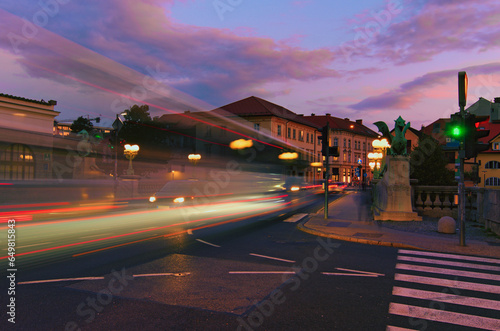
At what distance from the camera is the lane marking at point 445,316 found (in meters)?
4.65

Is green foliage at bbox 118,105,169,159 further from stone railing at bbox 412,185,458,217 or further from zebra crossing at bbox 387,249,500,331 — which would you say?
zebra crossing at bbox 387,249,500,331

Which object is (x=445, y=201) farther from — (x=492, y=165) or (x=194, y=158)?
(x=492, y=165)

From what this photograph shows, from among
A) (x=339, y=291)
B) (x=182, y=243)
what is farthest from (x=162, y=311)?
(x=182, y=243)

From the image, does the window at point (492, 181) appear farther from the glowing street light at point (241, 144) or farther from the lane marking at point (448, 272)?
the lane marking at point (448, 272)

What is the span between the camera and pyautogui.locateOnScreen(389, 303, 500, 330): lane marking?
183 inches

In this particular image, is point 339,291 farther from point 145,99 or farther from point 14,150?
point 145,99

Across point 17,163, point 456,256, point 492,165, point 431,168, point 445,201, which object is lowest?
point 456,256

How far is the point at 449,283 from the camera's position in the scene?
656 centimetres

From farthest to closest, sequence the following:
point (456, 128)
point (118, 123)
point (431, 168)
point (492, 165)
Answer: point (492, 165) → point (431, 168) → point (118, 123) → point (456, 128)

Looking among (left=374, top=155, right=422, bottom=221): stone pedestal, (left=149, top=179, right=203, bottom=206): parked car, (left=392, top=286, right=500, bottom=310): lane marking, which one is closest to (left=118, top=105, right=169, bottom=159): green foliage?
(left=149, top=179, right=203, bottom=206): parked car

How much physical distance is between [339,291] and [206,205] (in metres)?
13.6

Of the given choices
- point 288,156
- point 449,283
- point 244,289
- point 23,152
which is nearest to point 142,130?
point 288,156

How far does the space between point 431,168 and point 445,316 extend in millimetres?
27762

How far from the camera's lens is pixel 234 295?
5605 mm
